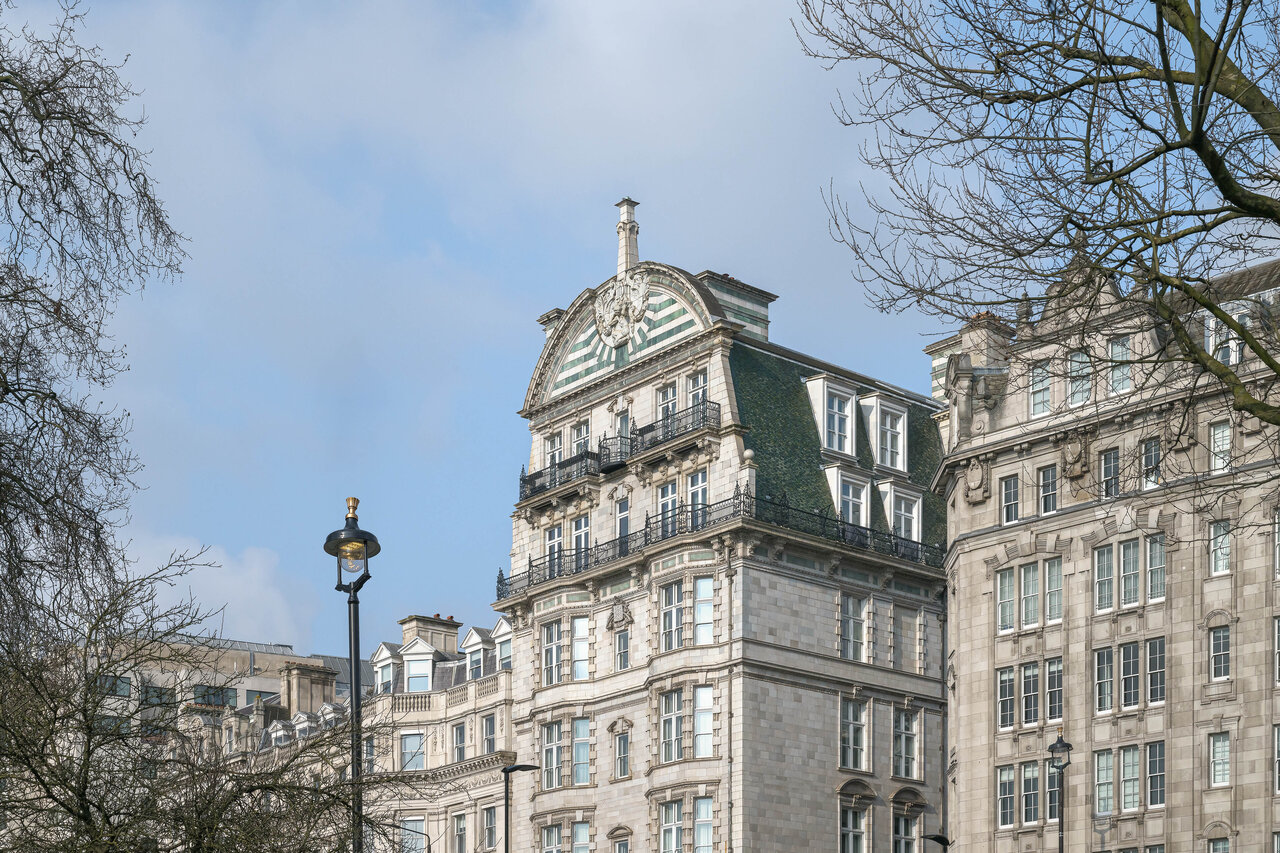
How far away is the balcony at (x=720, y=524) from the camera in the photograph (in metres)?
60.6

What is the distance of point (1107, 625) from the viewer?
49625 millimetres

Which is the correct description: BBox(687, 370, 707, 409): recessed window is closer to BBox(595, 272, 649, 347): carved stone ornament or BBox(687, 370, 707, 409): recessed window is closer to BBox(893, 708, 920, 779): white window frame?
BBox(595, 272, 649, 347): carved stone ornament

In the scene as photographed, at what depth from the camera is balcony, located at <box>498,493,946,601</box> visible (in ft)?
199

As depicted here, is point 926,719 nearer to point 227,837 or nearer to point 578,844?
point 578,844

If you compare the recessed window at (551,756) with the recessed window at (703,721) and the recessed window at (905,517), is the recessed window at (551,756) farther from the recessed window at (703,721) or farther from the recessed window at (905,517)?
the recessed window at (905,517)

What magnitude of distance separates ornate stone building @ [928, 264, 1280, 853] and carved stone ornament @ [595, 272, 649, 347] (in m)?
14.1

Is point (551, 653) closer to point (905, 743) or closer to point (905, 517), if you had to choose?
point (905, 743)

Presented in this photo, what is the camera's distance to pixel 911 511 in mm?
65812

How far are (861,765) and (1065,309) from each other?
1795 inches

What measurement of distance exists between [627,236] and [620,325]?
3.33 meters

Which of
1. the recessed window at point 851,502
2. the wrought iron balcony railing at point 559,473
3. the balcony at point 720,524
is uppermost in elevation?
the wrought iron balcony railing at point 559,473

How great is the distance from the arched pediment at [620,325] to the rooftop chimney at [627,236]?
783 mm

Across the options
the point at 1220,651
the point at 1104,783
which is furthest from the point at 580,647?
the point at 1220,651

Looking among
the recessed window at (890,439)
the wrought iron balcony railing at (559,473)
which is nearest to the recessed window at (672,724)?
the wrought iron balcony railing at (559,473)
